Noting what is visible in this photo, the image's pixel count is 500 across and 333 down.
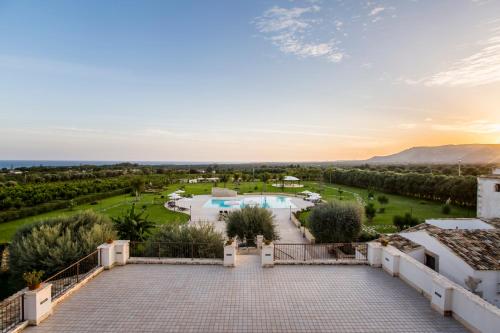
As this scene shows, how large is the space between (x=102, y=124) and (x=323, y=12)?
34.2m

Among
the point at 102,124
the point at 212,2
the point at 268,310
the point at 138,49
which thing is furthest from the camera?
the point at 102,124

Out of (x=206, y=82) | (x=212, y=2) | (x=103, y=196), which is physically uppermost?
(x=212, y=2)

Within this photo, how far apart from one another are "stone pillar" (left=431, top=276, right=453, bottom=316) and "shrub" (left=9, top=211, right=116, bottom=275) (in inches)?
493

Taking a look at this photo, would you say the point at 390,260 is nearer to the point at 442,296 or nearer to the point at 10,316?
the point at 442,296

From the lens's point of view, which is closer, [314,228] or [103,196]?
[314,228]

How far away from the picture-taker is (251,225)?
748 inches

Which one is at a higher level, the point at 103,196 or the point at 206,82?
the point at 206,82

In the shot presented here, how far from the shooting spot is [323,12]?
18406 mm

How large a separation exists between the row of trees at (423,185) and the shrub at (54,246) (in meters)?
37.5

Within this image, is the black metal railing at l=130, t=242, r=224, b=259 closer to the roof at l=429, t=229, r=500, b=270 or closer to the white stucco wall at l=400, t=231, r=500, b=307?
the white stucco wall at l=400, t=231, r=500, b=307

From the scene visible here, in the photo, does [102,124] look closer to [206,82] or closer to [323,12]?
[206,82]

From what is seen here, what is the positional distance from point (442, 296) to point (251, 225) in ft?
39.7

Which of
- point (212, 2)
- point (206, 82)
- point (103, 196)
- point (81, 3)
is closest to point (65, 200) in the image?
point (103, 196)

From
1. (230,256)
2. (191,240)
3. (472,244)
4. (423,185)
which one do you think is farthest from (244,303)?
(423,185)
